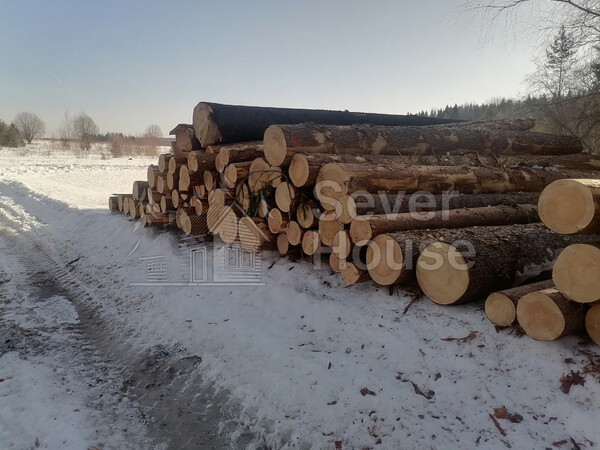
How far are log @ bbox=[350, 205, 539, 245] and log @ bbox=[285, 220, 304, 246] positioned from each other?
0.88 m

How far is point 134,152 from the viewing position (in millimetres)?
40094

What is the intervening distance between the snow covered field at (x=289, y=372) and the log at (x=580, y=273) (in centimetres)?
44

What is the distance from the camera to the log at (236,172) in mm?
5297

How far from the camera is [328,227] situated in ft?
14.0

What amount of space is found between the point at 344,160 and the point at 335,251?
117 cm

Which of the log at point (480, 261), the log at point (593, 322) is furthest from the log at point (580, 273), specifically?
the log at point (480, 261)

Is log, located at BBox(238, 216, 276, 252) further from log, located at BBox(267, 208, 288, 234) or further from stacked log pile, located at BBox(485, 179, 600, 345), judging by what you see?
stacked log pile, located at BBox(485, 179, 600, 345)

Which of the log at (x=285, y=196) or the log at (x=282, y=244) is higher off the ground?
the log at (x=285, y=196)

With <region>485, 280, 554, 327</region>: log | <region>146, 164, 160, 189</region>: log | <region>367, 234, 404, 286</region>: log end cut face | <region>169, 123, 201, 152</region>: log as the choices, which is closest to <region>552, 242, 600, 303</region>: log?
<region>485, 280, 554, 327</region>: log

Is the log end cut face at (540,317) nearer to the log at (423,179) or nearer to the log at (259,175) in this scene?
the log at (423,179)

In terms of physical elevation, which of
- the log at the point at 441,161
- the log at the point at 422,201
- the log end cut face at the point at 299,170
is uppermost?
the log at the point at 441,161

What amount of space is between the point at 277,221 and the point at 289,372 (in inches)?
83.3

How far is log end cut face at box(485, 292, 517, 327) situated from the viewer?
2.98m

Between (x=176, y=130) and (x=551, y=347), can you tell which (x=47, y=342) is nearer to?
(x=176, y=130)
